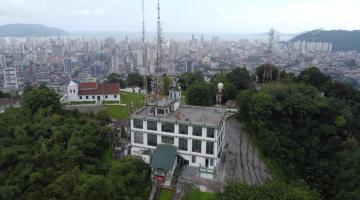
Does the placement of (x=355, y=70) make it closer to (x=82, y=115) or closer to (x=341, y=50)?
(x=341, y=50)

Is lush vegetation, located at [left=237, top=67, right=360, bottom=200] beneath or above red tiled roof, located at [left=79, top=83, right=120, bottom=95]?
beneath

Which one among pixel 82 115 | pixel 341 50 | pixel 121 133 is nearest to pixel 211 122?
pixel 121 133

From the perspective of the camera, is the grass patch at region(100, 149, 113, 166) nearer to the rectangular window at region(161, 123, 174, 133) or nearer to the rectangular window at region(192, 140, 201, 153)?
the rectangular window at region(161, 123, 174, 133)

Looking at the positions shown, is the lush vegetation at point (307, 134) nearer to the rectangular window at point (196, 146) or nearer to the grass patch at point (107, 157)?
the rectangular window at point (196, 146)

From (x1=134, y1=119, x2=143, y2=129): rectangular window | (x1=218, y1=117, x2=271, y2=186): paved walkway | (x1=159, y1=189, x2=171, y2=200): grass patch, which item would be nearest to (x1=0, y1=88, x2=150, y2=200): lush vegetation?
(x1=159, y1=189, x2=171, y2=200): grass patch

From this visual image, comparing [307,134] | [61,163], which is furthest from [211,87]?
[61,163]

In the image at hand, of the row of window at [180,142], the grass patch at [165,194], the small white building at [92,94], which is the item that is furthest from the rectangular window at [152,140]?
the small white building at [92,94]
